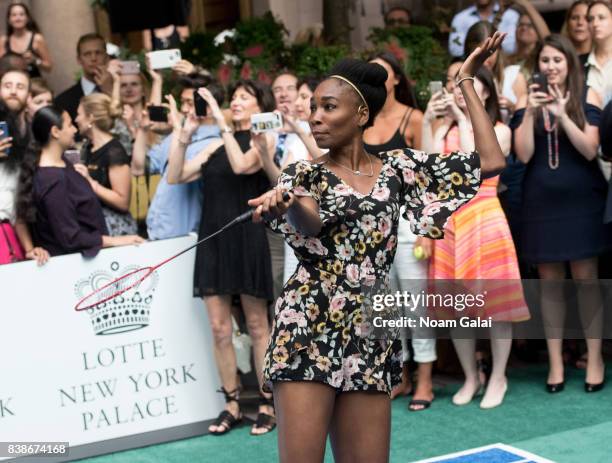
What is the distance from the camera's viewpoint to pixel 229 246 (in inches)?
282

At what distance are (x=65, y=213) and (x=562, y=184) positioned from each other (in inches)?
125

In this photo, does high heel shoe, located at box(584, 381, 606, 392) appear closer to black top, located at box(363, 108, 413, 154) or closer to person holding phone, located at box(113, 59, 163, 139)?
black top, located at box(363, 108, 413, 154)

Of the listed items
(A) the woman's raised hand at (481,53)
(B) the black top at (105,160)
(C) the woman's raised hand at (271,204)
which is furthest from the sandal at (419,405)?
(C) the woman's raised hand at (271,204)

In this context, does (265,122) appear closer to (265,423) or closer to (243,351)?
(243,351)

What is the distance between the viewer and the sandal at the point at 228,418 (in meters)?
7.22

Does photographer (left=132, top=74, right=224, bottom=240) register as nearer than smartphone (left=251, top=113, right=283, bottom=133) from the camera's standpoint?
No

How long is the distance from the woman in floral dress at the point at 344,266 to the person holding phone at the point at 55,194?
2939mm

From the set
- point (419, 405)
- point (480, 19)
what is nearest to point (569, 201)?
point (419, 405)

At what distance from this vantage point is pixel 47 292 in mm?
6910

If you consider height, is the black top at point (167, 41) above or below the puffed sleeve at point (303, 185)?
above

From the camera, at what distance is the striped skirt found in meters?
7.28

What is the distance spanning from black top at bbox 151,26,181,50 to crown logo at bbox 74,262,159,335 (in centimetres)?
324

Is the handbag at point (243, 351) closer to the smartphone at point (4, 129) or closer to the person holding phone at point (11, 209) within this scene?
the person holding phone at point (11, 209)

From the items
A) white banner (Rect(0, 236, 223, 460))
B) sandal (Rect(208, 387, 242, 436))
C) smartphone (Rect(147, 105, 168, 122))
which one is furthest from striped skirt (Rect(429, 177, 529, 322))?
smartphone (Rect(147, 105, 168, 122))
